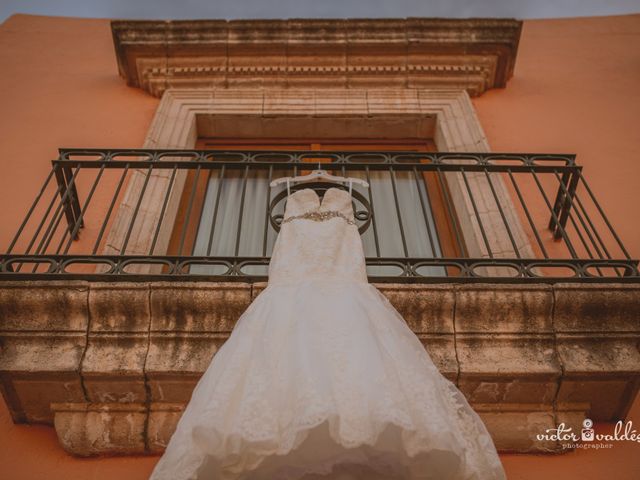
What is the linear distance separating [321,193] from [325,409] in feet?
7.75

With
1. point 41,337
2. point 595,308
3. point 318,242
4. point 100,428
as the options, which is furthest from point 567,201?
point 41,337

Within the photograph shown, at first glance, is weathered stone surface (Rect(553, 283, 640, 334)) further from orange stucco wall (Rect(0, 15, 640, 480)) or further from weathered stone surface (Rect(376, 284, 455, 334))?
orange stucco wall (Rect(0, 15, 640, 480))

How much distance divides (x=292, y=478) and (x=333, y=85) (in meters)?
4.44

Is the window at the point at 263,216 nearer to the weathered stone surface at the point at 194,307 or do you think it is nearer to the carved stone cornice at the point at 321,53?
the carved stone cornice at the point at 321,53

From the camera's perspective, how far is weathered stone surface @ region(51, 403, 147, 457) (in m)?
2.92

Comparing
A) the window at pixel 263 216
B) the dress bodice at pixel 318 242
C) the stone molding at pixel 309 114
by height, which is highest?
the stone molding at pixel 309 114

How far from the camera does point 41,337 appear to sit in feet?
9.82

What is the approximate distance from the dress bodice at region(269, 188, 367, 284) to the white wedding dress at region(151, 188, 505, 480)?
397 millimetres

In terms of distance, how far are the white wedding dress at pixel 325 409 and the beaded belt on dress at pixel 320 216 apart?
3.18 ft

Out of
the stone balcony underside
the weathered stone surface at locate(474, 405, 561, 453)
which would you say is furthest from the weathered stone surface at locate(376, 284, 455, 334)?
the weathered stone surface at locate(474, 405, 561, 453)

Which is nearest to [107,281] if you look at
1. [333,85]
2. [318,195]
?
[318,195]

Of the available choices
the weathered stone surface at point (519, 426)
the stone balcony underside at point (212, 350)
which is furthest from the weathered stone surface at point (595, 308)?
the weathered stone surface at point (519, 426)

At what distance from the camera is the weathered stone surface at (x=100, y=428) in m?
2.92

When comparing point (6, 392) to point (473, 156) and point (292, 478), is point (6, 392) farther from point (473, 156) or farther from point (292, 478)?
point (473, 156)
